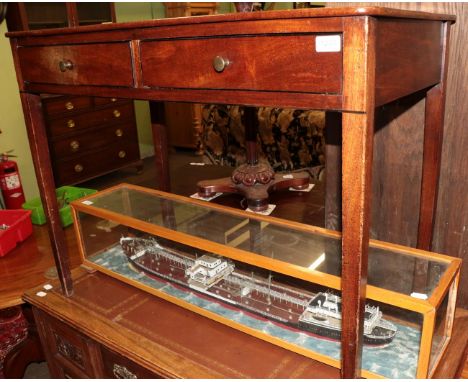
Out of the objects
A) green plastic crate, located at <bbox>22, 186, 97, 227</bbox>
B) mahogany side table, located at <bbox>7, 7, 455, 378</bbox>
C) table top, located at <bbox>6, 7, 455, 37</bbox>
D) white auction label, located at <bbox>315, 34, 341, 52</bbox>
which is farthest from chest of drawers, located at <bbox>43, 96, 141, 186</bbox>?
white auction label, located at <bbox>315, 34, 341, 52</bbox>

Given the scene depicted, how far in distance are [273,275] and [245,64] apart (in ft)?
2.20

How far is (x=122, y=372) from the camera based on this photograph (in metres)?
1.27

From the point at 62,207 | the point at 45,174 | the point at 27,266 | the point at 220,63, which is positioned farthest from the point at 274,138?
the point at 220,63

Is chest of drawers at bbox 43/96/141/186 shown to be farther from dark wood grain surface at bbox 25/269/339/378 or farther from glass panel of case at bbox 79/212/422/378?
dark wood grain surface at bbox 25/269/339/378

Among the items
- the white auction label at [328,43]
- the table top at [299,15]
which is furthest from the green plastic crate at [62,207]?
the white auction label at [328,43]

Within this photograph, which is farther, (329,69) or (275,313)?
(275,313)

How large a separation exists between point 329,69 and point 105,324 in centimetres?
98

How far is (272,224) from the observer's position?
1352 millimetres

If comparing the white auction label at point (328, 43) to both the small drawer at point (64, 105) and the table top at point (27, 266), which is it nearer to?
the table top at point (27, 266)

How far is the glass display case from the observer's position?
3.28ft

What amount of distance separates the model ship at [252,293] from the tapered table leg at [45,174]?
0.22 m

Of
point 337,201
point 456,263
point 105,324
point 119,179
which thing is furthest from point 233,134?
point 456,263

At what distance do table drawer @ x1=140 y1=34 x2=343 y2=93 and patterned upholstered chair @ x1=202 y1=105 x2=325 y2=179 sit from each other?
2265mm

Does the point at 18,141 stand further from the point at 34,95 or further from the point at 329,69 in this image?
the point at 329,69
